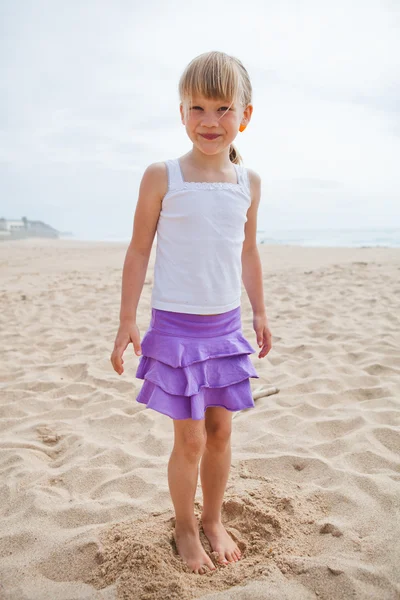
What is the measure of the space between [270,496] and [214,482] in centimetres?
41

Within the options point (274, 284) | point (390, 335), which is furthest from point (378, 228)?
point (390, 335)

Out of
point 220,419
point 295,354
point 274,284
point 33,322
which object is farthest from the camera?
point 274,284

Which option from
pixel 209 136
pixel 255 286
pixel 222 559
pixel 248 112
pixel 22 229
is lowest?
pixel 222 559

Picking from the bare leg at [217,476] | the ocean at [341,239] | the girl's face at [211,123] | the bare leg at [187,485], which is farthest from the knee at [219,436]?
the ocean at [341,239]

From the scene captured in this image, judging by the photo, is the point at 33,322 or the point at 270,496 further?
the point at 33,322

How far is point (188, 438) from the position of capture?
1.79 metres

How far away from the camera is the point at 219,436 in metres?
1.94

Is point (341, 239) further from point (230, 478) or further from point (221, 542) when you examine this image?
point (221, 542)

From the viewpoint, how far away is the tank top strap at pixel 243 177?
192 centimetres

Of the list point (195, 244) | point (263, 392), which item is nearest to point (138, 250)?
point (195, 244)

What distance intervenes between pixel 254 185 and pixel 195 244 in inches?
14.6

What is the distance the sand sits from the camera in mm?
1762

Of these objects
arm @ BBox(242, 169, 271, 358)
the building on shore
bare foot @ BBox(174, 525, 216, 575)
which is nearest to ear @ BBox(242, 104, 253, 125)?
arm @ BBox(242, 169, 271, 358)

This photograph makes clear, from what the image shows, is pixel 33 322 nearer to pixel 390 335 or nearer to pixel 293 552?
pixel 390 335
